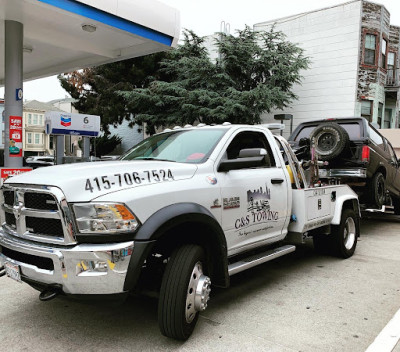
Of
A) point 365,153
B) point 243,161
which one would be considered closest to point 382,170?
point 365,153

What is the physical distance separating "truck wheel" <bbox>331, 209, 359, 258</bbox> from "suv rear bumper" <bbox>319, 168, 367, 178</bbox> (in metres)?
1.18

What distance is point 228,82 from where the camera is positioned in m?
17.5

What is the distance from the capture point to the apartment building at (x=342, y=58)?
57.5 ft

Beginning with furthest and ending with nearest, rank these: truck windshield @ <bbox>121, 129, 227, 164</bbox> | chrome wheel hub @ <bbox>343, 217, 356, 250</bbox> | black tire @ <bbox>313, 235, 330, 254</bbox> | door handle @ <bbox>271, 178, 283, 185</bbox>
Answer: chrome wheel hub @ <bbox>343, 217, 356, 250</bbox> → black tire @ <bbox>313, 235, 330, 254</bbox> → door handle @ <bbox>271, 178, 283, 185</bbox> → truck windshield @ <bbox>121, 129, 227, 164</bbox>

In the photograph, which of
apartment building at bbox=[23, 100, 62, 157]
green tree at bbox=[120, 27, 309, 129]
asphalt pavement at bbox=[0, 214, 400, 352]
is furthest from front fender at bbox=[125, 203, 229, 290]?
apartment building at bbox=[23, 100, 62, 157]

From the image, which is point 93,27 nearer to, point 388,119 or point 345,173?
point 345,173

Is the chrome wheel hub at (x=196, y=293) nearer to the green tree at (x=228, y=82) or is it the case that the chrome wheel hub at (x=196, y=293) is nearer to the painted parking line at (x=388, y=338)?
the painted parking line at (x=388, y=338)

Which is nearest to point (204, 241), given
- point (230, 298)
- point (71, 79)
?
point (230, 298)

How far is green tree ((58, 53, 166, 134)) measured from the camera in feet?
65.6

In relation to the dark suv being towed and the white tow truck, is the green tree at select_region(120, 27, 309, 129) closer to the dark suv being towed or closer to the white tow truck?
the dark suv being towed

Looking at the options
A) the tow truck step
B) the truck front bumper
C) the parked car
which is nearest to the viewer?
the truck front bumper

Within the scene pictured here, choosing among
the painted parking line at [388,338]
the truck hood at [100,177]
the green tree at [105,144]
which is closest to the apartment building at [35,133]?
the green tree at [105,144]

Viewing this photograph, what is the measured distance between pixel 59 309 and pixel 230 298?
183 centimetres

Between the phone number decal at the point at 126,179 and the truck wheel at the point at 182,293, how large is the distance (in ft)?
2.08
